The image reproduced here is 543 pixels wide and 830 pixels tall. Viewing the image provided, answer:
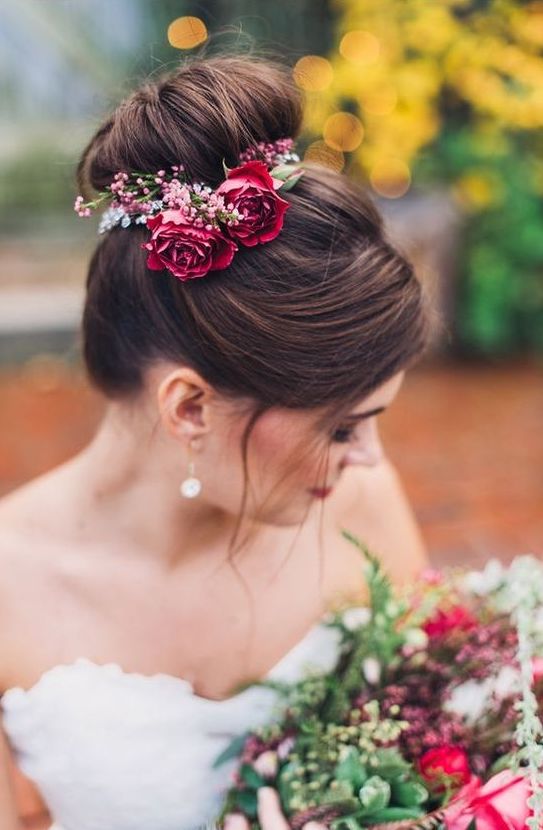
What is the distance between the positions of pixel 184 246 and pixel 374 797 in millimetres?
815

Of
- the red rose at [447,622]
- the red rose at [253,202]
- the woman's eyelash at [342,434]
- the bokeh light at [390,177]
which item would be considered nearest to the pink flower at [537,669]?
the red rose at [447,622]

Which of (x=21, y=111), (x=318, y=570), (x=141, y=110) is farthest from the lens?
(x=21, y=111)

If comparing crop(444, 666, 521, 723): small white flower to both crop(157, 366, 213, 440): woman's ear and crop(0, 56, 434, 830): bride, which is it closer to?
crop(0, 56, 434, 830): bride

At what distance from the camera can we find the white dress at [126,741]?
169cm

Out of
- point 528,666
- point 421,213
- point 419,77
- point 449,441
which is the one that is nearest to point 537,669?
point 528,666

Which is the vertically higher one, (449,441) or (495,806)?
(495,806)

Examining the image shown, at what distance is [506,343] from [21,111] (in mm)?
3819

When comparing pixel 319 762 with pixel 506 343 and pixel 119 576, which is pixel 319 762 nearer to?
pixel 119 576

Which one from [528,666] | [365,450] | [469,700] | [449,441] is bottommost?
[449,441]

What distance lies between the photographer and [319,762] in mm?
1513

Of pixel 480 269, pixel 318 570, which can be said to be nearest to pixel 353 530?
pixel 318 570

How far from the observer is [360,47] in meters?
5.45

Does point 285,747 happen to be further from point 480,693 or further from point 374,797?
point 480,693

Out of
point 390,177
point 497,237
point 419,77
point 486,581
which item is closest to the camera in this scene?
point 486,581
